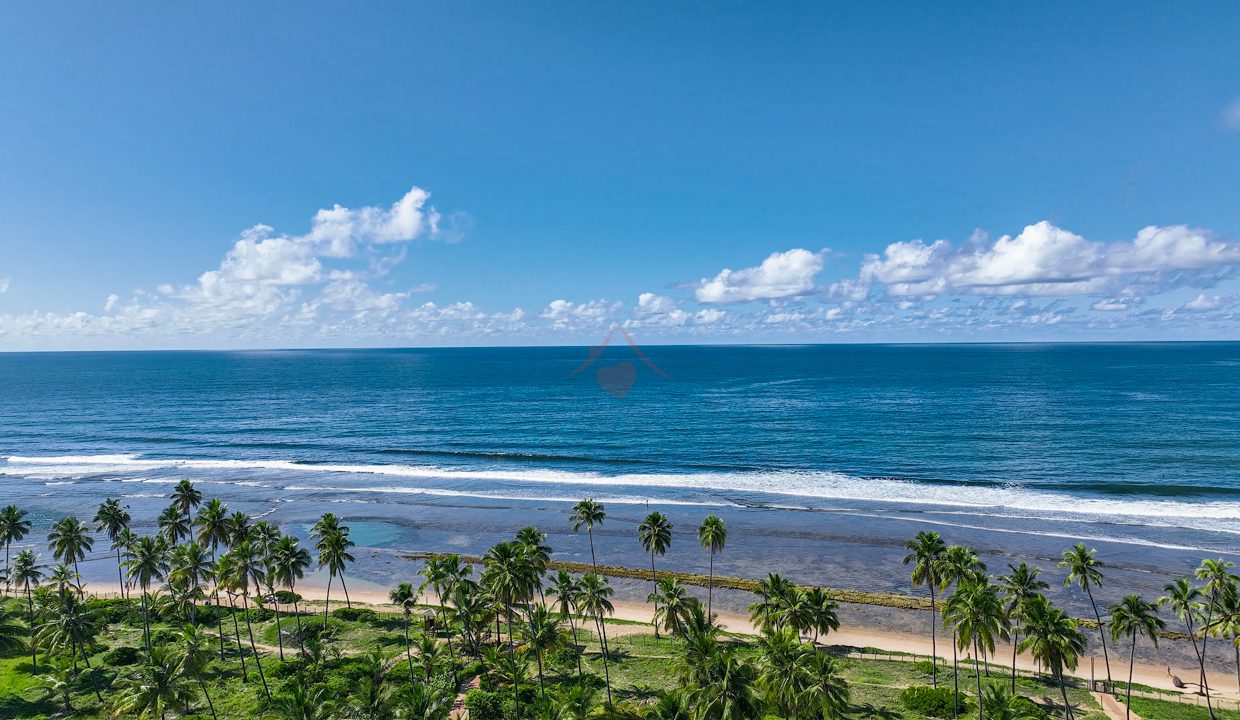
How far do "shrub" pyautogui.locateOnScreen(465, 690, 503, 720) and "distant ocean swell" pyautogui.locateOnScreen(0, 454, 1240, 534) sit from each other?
186 feet

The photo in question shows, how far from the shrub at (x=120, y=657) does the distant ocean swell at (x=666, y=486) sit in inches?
2114

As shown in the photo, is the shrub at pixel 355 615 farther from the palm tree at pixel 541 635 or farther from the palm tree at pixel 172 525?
the palm tree at pixel 541 635

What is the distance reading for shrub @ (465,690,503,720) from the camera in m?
43.6

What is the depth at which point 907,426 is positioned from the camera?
15375cm

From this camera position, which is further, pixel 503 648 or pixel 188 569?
pixel 503 648

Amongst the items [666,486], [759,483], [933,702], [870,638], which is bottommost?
[870,638]

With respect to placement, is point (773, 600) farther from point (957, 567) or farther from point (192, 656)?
point (192, 656)

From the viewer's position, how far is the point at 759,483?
10994 centimetres

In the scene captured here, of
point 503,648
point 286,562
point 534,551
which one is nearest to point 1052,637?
point 534,551

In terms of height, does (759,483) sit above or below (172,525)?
below

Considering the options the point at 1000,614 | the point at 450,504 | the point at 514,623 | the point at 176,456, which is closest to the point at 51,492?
the point at 176,456

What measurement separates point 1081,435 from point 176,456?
196182 mm

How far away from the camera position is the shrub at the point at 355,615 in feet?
204

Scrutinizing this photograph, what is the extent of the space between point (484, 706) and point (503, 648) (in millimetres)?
13989
